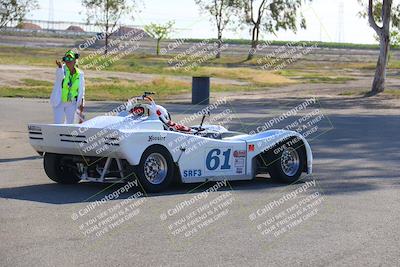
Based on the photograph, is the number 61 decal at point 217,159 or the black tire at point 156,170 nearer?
the black tire at point 156,170

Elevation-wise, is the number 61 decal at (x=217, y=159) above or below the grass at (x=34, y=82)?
above

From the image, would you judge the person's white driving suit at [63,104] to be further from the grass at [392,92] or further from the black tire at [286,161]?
the grass at [392,92]

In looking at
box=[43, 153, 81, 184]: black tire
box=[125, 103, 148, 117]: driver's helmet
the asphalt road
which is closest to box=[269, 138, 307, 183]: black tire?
the asphalt road

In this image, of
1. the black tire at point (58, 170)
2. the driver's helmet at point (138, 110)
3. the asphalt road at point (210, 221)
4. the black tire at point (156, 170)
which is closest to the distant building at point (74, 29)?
the asphalt road at point (210, 221)

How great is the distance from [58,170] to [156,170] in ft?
5.13

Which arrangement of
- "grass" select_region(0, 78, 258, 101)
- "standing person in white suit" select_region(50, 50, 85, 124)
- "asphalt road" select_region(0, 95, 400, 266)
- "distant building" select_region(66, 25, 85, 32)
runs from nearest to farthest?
"asphalt road" select_region(0, 95, 400, 266)
"standing person in white suit" select_region(50, 50, 85, 124)
"grass" select_region(0, 78, 258, 101)
"distant building" select_region(66, 25, 85, 32)

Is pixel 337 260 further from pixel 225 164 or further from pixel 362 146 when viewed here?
pixel 362 146

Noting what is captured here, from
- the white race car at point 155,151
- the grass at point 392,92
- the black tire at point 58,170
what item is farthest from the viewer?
the grass at point 392,92

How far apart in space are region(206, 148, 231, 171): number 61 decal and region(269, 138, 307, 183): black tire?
81 centimetres

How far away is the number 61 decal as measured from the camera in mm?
11836

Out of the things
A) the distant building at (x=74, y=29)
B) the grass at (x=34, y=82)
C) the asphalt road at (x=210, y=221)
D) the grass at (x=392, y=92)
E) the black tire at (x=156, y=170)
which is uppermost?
the black tire at (x=156, y=170)

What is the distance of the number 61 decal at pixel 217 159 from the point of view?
1184 centimetres

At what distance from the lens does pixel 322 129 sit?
22125 millimetres

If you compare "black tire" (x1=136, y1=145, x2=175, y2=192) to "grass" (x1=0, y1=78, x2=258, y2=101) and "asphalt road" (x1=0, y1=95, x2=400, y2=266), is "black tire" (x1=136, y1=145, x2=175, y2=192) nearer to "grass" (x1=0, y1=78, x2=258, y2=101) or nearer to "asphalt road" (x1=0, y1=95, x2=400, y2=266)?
"asphalt road" (x1=0, y1=95, x2=400, y2=266)
